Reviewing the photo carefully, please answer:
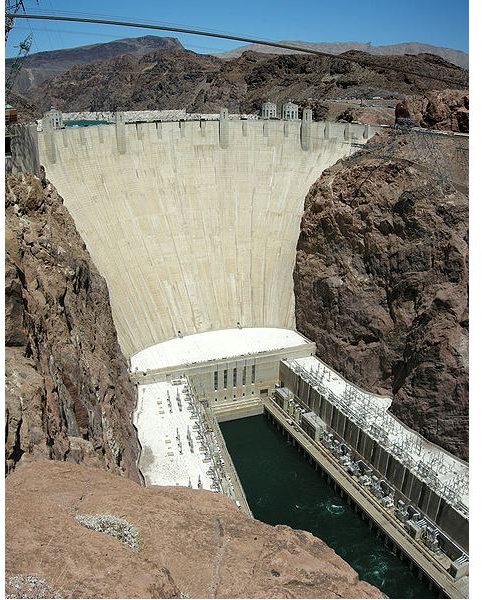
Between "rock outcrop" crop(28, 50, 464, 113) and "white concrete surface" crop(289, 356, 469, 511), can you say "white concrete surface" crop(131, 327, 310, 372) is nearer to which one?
"white concrete surface" crop(289, 356, 469, 511)

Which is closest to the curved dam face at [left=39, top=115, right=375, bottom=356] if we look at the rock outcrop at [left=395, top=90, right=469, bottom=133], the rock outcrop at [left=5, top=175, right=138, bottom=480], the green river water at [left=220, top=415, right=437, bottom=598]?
the rock outcrop at [left=395, top=90, right=469, bottom=133]

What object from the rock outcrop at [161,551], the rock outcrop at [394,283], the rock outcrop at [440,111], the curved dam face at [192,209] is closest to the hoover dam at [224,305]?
the curved dam face at [192,209]

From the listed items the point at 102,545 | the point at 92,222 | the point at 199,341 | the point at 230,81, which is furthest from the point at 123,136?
the point at 230,81

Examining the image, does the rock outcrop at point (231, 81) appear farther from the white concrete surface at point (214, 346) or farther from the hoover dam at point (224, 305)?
the white concrete surface at point (214, 346)

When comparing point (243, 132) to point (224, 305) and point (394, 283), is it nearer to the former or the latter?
point (224, 305)

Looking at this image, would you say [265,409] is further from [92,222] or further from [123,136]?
[123,136]

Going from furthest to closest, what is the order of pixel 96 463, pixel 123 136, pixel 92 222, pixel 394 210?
pixel 123 136
pixel 92 222
pixel 394 210
pixel 96 463
